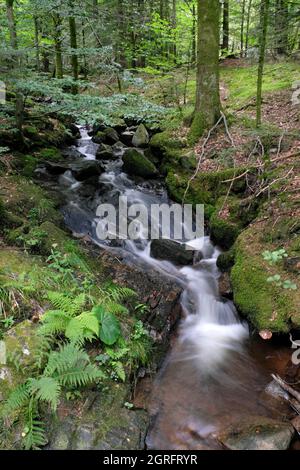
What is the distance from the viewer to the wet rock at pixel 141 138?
483 inches

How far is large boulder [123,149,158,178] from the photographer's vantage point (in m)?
10.3

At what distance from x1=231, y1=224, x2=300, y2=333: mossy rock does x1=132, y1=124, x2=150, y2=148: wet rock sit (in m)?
7.01

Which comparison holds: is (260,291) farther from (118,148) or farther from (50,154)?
(118,148)

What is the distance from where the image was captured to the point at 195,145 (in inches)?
374

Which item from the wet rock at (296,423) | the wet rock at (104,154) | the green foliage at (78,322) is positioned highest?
the wet rock at (104,154)

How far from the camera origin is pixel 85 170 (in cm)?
1002

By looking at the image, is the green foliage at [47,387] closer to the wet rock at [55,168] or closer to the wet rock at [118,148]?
the wet rock at [55,168]

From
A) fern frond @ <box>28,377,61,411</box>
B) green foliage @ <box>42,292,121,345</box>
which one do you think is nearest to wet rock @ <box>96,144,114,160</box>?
green foliage @ <box>42,292,121,345</box>

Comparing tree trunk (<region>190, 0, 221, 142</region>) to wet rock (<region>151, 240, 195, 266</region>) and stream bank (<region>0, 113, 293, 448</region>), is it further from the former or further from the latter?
wet rock (<region>151, 240, 195, 266</region>)

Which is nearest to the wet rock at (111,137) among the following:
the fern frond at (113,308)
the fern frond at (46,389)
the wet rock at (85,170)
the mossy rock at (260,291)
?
the wet rock at (85,170)

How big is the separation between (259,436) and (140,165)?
8114 millimetres

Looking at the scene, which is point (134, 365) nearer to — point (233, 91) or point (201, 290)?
point (201, 290)

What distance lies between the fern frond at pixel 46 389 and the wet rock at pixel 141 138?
1004cm
